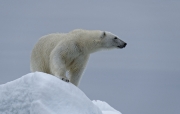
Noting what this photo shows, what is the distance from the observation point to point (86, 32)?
45.0ft

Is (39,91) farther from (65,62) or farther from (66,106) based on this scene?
(65,62)

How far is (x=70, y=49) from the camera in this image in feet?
42.5

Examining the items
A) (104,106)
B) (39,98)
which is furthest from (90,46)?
(39,98)

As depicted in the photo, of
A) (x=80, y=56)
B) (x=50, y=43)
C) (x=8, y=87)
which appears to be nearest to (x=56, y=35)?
(x=50, y=43)

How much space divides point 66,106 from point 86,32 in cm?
486

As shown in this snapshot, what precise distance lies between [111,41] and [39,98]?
17.9 ft

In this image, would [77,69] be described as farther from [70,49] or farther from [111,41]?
[111,41]

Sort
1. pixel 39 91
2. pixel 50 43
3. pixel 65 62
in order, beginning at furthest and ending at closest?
pixel 50 43 → pixel 65 62 → pixel 39 91

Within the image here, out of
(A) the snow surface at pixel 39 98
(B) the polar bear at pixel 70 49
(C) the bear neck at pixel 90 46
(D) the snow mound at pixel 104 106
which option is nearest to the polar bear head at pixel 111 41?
(B) the polar bear at pixel 70 49

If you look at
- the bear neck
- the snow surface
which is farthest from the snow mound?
the snow surface

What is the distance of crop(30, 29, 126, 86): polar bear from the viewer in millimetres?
12898

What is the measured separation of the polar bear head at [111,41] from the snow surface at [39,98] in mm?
4288

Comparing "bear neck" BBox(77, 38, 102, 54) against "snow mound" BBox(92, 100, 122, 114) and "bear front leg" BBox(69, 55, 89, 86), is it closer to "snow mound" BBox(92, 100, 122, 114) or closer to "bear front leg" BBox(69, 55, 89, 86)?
"bear front leg" BBox(69, 55, 89, 86)

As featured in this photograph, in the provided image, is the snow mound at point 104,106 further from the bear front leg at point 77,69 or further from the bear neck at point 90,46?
the bear neck at point 90,46
